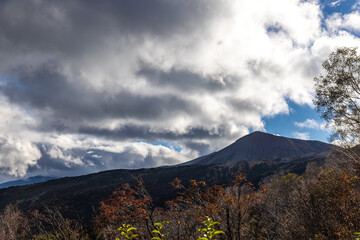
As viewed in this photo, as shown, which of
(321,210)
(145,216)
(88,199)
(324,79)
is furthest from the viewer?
(88,199)

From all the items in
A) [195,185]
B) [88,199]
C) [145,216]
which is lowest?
[88,199]

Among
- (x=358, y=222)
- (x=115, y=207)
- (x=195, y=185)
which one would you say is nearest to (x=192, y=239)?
(x=195, y=185)

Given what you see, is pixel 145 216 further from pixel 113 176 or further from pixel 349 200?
pixel 113 176

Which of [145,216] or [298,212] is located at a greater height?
[145,216]

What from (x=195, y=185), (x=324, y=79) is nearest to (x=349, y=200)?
(x=195, y=185)

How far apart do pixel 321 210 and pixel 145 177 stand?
573 ft

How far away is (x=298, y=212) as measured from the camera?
11078 mm

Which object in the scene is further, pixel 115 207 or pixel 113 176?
pixel 113 176

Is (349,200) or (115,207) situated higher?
(115,207)

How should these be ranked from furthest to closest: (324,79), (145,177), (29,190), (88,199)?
1. (145,177)
2. (29,190)
3. (88,199)
4. (324,79)

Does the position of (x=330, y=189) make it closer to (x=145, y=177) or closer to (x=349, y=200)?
(x=349, y=200)

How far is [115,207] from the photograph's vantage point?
991 centimetres

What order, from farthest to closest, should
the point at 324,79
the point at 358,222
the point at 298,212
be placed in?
1. the point at 324,79
2. the point at 298,212
3. the point at 358,222

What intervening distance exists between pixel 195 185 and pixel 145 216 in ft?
8.83
